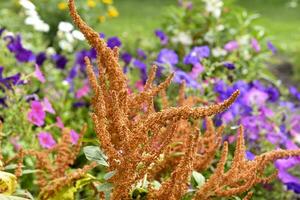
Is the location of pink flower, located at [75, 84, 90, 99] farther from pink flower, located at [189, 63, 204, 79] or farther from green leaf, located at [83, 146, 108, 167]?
green leaf, located at [83, 146, 108, 167]

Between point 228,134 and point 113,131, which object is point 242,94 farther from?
point 113,131

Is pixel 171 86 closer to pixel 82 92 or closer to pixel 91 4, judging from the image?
pixel 82 92

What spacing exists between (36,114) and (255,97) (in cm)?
113

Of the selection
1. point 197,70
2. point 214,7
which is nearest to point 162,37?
point 214,7

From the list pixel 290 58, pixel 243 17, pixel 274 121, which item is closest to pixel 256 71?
pixel 243 17

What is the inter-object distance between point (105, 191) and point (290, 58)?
25.3 ft

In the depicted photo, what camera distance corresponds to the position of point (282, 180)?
10.6ft

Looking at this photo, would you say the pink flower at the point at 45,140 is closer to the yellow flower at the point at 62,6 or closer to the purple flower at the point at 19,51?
the purple flower at the point at 19,51

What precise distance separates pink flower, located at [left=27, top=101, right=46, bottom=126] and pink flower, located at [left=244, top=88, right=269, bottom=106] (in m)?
1.04

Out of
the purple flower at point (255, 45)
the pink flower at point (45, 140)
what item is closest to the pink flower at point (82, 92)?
the pink flower at point (45, 140)

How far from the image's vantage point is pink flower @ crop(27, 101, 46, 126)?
3.31 m

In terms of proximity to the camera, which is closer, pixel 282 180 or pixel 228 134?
pixel 282 180

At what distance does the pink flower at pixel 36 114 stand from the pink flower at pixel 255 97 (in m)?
1.04

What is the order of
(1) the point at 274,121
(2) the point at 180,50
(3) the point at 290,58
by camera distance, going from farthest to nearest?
(3) the point at 290,58 < (2) the point at 180,50 < (1) the point at 274,121
